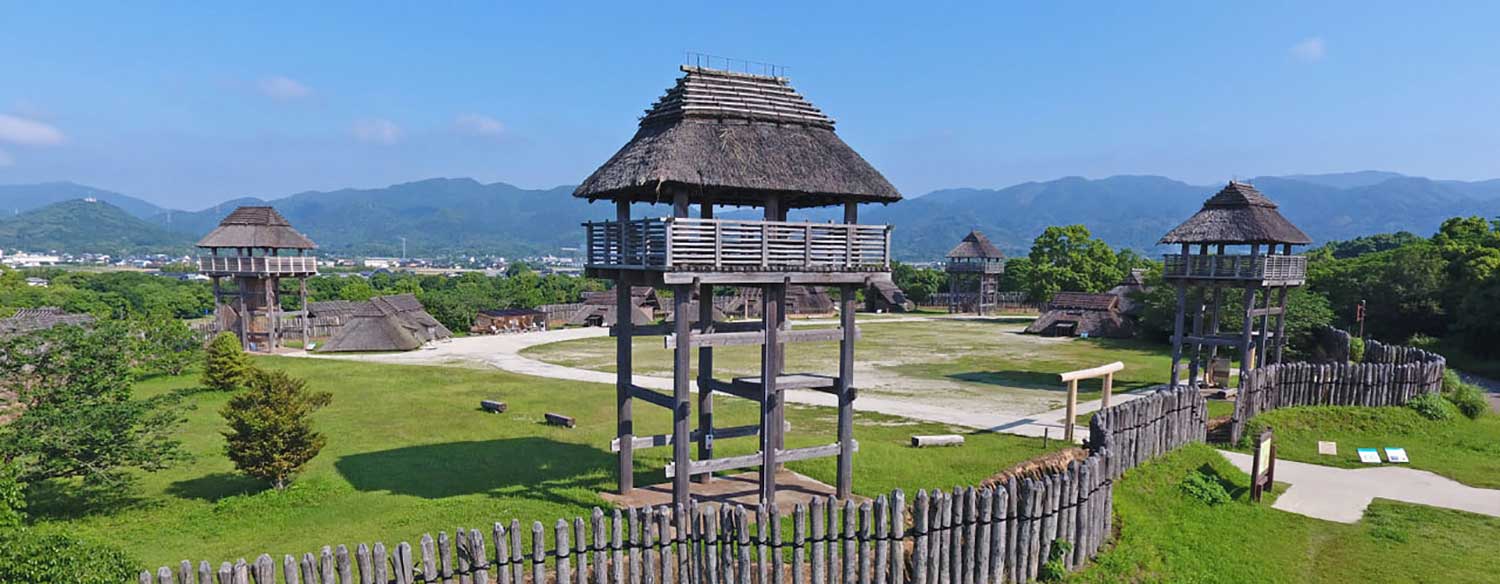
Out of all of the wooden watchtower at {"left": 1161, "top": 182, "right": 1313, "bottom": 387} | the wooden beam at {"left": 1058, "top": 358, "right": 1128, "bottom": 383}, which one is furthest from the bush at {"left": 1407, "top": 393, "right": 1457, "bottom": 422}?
the wooden beam at {"left": 1058, "top": 358, "right": 1128, "bottom": 383}

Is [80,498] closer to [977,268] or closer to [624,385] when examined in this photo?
[624,385]

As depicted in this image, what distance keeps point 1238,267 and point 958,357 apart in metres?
18.7

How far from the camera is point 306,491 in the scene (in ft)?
55.7

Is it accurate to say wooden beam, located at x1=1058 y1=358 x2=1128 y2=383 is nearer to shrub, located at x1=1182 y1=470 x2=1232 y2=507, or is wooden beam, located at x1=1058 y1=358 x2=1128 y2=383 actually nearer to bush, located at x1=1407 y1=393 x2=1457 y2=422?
shrub, located at x1=1182 y1=470 x2=1232 y2=507

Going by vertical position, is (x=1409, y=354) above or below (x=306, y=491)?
above

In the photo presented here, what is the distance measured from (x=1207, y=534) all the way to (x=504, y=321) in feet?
183

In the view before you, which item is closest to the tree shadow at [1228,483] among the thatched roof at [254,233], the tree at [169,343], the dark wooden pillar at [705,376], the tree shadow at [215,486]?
the dark wooden pillar at [705,376]

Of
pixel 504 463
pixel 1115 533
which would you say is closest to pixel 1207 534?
pixel 1115 533

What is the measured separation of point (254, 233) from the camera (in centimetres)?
4562

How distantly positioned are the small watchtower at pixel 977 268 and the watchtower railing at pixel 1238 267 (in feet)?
148

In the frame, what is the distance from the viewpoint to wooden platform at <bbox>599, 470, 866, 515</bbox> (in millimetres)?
16031

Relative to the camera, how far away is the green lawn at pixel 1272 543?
13.0m

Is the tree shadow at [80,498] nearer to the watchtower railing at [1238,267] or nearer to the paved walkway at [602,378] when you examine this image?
the paved walkway at [602,378]

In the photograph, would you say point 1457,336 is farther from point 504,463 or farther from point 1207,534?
point 504,463
